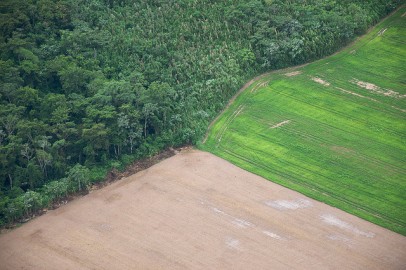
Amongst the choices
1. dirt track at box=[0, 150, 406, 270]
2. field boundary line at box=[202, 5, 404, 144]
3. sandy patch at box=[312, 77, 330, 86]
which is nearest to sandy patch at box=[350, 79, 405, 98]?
sandy patch at box=[312, 77, 330, 86]

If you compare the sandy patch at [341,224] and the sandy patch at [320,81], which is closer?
the sandy patch at [341,224]

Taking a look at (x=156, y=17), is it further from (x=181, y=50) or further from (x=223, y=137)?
(x=223, y=137)

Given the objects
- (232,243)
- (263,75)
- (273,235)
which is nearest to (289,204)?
(273,235)

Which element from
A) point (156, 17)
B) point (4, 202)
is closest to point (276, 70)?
point (156, 17)

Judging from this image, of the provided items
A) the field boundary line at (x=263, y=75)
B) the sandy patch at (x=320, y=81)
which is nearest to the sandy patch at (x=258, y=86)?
the field boundary line at (x=263, y=75)

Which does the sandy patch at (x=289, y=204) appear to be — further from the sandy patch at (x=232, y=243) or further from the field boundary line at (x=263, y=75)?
the field boundary line at (x=263, y=75)
